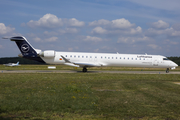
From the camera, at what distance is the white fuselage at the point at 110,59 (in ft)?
101

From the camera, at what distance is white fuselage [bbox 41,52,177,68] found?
101ft

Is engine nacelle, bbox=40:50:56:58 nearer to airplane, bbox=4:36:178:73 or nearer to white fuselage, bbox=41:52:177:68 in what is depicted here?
airplane, bbox=4:36:178:73

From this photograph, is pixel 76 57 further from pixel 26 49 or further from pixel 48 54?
pixel 26 49

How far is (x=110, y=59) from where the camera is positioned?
103ft

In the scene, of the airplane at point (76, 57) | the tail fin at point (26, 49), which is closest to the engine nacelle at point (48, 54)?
the airplane at point (76, 57)

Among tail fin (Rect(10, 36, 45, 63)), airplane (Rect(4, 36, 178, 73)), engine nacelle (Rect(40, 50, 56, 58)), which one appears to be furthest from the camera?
tail fin (Rect(10, 36, 45, 63))

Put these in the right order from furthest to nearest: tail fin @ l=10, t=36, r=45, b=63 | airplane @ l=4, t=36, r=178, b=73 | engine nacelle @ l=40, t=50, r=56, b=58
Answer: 1. tail fin @ l=10, t=36, r=45, b=63
2. airplane @ l=4, t=36, r=178, b=73
3. engine nacelle @ l=40, t=50, r=56, b=58

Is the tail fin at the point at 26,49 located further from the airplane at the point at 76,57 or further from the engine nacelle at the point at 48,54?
the engine nacelle at the point at 48,54

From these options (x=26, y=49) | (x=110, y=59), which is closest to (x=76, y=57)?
(x=110, y=59)

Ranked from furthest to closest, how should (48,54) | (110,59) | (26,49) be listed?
(110,59), (26,49), (48,54)

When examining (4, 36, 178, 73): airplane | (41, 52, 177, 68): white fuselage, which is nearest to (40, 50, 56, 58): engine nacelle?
(4, 36, 178, 73): airplane

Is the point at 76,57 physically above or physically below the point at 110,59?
above

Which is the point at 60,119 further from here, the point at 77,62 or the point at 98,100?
the point at 77,62

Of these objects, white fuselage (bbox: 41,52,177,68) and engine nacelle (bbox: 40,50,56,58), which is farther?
white fuselage (bbox: 41,52,177,68)
